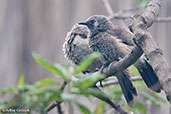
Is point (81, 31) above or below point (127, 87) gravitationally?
above

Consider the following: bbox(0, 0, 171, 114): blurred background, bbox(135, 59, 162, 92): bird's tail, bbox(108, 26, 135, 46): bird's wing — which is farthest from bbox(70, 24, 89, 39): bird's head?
bbox(0, 0, 171, 114): blurred background

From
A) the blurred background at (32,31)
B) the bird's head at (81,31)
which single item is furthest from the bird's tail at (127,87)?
the blurred background at (32,31)

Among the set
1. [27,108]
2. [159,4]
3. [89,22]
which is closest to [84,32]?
[89,22]

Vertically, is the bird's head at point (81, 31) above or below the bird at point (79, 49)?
above

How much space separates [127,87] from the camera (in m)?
3.38

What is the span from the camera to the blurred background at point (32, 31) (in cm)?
612

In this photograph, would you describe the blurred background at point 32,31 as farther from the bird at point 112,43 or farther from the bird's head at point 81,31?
the bird at point 112,43

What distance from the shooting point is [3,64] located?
620 cm

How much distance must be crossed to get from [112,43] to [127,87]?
1.37 feet

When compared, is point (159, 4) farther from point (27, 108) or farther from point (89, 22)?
point (89, 22)

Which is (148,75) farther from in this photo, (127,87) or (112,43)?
(112,43)

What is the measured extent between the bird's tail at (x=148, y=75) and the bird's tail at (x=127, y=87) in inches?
6.4

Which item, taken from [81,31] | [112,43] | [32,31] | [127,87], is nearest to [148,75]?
[127,87]

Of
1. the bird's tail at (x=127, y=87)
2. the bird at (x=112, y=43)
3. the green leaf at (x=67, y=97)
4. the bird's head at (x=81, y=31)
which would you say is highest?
the bird's head at (x=81, y=31)
